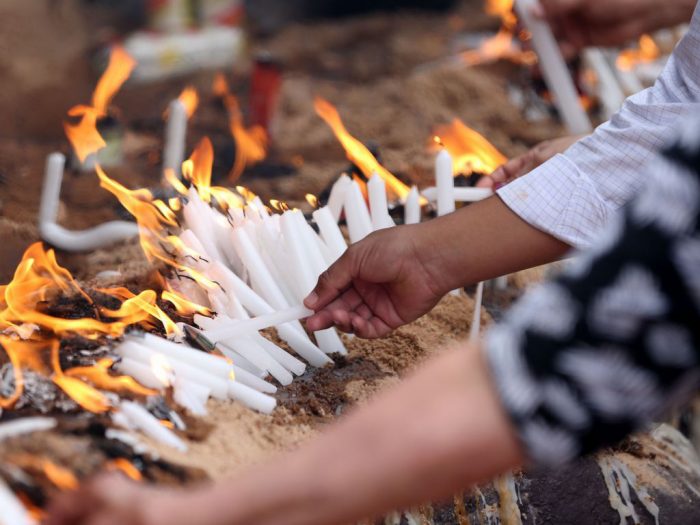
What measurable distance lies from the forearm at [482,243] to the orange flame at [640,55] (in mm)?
2993

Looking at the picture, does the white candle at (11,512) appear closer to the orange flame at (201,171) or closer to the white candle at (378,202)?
the orange flame at (201,171)

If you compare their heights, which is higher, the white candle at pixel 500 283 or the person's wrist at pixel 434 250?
the white candle at pixel 500 283

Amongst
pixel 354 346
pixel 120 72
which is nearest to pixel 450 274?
pixel 354 346

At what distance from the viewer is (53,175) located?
3158 millimetres

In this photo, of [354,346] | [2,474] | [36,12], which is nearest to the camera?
[2,474]

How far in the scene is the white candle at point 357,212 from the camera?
2559mm

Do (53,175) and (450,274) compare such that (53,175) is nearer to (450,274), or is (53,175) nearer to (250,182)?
(250,182)

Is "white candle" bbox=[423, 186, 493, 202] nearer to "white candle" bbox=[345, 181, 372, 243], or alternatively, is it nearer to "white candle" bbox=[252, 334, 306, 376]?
"white candle" bbox=[345, 181, 372, 243]

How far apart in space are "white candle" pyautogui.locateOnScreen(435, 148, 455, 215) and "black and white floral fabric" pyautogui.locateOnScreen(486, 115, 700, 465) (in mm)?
1570

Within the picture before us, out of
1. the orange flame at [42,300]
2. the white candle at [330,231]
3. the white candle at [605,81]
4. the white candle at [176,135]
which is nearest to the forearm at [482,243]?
the white candle at [330,231]

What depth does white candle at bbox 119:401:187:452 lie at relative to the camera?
1.76 m

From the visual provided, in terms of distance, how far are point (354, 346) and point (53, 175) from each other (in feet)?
4.79

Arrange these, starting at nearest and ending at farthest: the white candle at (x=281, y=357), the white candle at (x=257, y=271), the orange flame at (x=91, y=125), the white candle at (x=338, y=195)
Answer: the white candle at (x=281, y=357)
the white candle at (x=257, y=271)
the white candle at (x=338, y=195)
the orange flame at (x=91, y=125)

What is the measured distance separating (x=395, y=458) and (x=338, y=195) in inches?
64.6
